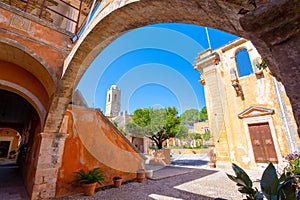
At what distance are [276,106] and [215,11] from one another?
294 inches

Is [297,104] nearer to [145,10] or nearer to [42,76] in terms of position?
[145,10]

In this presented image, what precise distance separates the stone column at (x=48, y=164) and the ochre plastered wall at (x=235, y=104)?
25.5 feet

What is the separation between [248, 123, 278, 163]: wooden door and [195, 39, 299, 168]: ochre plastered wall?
207 millimetres

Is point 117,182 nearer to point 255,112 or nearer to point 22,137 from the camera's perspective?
point 255,112

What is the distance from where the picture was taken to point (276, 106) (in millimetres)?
6398

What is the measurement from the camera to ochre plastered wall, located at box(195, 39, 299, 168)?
6336 mm

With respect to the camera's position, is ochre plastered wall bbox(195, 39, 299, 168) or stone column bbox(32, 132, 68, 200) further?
ochre plastered wall bbox(195, 39, 299, 168)

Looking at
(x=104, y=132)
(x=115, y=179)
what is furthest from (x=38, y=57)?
(x=115, y=179)

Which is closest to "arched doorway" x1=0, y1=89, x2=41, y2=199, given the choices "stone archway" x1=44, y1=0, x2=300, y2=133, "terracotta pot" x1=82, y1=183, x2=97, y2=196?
"terracotta pot" x1=82, y1=183, x2=97, y2=196

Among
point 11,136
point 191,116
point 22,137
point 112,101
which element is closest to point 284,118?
point 22,137

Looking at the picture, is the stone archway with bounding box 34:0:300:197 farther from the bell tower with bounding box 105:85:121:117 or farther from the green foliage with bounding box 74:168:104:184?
the bell tower with bounding box 105:85:121:117

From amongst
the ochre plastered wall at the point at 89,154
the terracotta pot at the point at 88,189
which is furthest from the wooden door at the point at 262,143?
the terracotta pot at the point at 88,189

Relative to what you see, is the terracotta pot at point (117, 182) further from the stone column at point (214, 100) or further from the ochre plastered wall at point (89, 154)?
the stone column at point (214, 100)

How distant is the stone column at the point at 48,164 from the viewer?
3930mm
